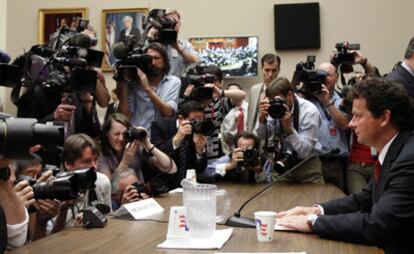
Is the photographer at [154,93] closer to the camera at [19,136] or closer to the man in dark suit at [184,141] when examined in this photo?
the man in dark suit at [184,141]

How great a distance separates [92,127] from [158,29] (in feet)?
2.99

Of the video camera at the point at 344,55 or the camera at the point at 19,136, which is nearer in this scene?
the camera at the point at 19,136

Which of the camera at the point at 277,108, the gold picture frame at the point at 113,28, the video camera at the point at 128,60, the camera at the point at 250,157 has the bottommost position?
the camera at the point at 250,157

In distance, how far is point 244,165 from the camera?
3.64m

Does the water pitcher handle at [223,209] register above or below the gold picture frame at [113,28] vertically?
below

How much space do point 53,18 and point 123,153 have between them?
13.7ft

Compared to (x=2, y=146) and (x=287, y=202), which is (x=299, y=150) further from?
(x=2, y=146)

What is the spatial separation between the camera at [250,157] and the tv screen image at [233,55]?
A: 2.98m

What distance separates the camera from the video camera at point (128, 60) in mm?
3611

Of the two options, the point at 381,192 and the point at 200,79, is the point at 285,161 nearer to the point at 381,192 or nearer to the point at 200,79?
the point at 200,79

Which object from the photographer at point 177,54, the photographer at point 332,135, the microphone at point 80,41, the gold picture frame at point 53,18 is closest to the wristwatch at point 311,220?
the microphone at point 80,41

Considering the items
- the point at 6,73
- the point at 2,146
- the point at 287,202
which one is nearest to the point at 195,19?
the point at 287,202

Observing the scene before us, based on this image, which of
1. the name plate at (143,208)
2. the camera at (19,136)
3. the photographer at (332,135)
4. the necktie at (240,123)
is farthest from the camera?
the necktie at (240,123)

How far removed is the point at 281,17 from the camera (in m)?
6.55
